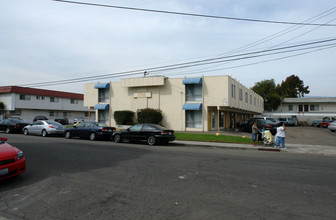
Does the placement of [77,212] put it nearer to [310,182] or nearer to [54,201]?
[54,201]

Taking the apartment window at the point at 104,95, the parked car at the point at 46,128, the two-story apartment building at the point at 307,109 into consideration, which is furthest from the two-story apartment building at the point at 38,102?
the two-story apartment building at the point at 307,109

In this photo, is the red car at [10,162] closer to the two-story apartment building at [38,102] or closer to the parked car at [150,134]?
the parked car at [150,134]

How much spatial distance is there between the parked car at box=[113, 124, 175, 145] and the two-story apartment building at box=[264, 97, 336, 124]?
125 feet

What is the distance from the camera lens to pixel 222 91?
2494 cm

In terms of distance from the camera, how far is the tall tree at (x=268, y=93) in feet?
169

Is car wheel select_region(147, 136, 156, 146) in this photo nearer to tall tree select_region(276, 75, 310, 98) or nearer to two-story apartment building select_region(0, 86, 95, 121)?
two-story apartment building select_region(0, 86, 95, 121)

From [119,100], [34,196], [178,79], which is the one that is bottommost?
[34,196]

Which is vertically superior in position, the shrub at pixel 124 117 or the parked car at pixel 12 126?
the shrub at pixel 124 117

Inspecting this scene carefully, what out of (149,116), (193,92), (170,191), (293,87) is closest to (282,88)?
(293,87)

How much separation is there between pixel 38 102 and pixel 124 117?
26686 millimetres

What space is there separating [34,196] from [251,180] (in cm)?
542

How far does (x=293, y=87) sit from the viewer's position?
72.8 metres

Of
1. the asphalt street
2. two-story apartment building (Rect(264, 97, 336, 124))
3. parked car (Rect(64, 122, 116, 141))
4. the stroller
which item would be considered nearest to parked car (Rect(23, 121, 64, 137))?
parked car (Rect(64, 122, 116, 141))

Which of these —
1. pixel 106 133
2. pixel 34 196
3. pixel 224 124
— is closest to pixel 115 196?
pixel 34 196
